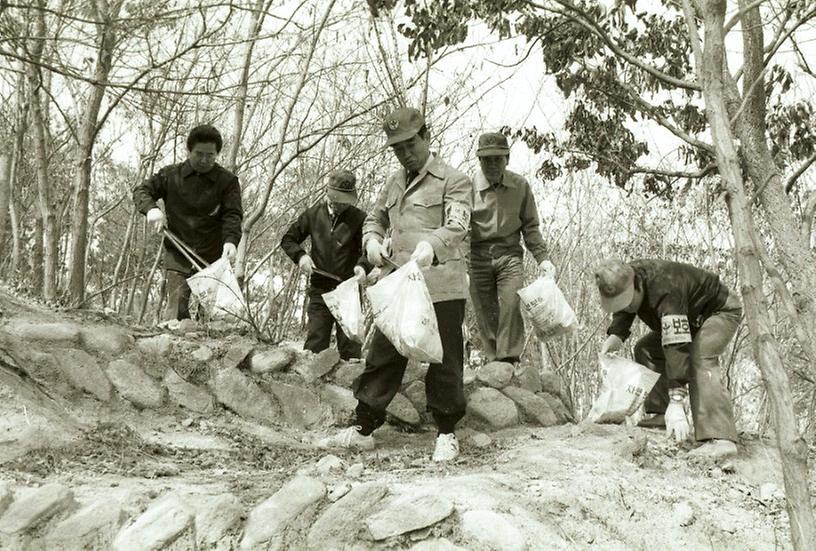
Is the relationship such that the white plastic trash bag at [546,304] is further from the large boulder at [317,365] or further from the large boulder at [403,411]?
the large boulder at [317,365]

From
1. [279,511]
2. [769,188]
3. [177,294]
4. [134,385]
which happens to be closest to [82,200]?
[177,294]

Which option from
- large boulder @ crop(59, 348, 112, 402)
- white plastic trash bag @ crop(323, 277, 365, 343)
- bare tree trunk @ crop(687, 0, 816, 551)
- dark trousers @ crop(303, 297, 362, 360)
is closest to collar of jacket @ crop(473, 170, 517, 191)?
white plastic trash bag @ crop(323, 277, 365, 343)

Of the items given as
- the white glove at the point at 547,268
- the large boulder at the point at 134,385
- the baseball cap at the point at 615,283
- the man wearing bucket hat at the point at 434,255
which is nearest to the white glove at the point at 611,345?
the baseball cap at the point at 615,283

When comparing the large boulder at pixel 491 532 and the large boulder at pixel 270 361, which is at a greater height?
the large boulder at pixel 270 361

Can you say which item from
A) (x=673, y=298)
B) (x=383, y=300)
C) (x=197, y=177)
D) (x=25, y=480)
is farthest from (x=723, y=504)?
(x=197, y=177)

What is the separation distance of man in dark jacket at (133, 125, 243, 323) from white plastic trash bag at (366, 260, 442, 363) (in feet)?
5.75

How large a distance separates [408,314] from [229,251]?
1.88 metres

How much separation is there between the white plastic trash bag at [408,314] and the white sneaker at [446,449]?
622 millimetres

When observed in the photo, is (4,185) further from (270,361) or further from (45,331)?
(270,361)

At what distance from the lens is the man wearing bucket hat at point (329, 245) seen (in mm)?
5449

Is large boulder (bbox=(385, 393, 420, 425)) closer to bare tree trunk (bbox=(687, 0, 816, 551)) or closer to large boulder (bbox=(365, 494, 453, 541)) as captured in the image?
large boulder (bbox=(365, 494, 453, 541))

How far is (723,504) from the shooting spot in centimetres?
384

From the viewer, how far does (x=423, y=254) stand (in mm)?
3717

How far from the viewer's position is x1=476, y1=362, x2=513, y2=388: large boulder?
5.22 metres
